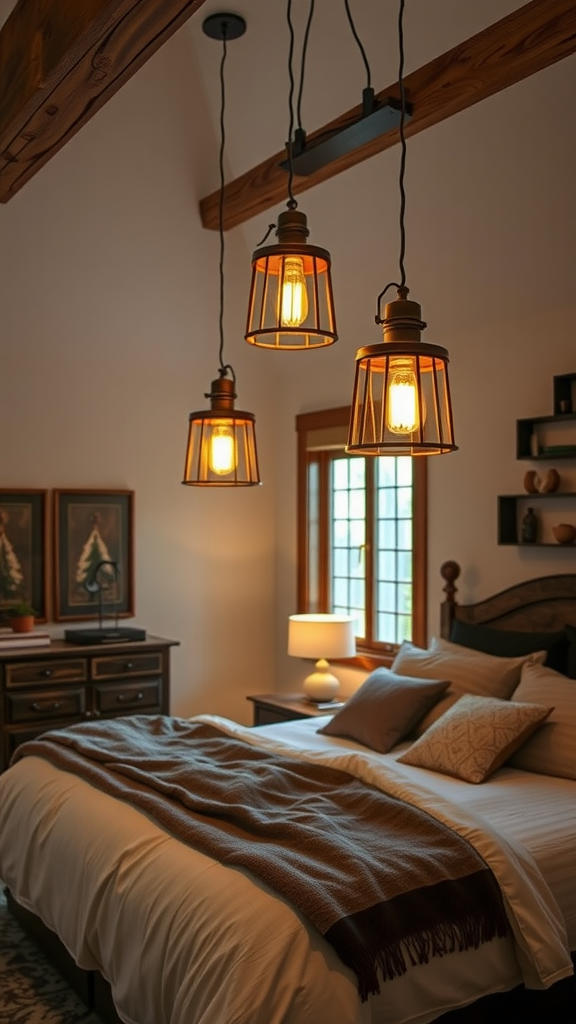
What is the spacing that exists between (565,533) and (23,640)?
106 inches

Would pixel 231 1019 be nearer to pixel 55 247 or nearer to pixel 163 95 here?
pixel 55 247

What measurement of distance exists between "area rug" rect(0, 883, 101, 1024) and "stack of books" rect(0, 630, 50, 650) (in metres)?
1.55

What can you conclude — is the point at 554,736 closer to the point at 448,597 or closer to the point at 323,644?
the point at 448,597

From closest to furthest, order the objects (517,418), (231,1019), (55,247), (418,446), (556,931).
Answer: (231,1019), (418,446), (556,931), (517,418), (55,247)

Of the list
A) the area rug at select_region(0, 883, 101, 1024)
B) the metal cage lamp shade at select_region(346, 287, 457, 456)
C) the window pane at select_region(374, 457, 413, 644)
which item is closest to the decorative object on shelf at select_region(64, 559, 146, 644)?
the window pane at select_region(374, 457, 413, 644)

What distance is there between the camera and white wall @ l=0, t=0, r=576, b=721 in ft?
13.4

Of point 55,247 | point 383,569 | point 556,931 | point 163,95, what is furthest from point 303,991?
point 163,95

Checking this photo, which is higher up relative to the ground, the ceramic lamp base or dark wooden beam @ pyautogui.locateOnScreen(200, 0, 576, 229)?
dark wooden beam @ pyautogui.locateOnScreen(200, 0, 576, 229)

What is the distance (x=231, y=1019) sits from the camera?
1.98 meters

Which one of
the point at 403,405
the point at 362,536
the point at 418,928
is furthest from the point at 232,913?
the point at 362,536

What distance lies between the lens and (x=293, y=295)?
100 inches

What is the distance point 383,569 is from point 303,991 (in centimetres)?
342

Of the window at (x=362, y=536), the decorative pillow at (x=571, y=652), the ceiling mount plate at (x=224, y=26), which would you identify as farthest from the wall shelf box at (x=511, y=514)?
the ceiling mount plate at (x=224, y=26)

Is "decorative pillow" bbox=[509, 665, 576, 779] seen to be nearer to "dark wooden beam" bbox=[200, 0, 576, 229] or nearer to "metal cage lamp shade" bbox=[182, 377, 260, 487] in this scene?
"metal cage lamp shade" bbox=[182, 377, 260, 487]
